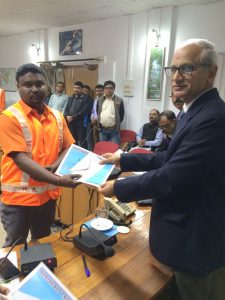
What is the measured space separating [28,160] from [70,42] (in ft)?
19.3

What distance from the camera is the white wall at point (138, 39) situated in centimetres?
454

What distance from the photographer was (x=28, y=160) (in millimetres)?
1451

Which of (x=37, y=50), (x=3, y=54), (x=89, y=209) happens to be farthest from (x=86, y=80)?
(x=89, y=209)

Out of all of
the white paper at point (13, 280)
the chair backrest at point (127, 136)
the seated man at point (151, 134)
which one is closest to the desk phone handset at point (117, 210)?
the white paper at point (13, 280)

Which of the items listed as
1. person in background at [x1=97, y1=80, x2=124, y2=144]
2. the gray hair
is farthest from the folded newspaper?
person in background at [x1=97, y1=80, x2=124, y2=144]

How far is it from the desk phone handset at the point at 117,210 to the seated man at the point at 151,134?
3072 mm

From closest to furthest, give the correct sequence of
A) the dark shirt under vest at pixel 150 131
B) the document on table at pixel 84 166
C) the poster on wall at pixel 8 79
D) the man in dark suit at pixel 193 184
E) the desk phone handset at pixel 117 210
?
the man in dark suit at pixel 193 184 → the document on table at pixel 84 166 → the desk phone handset at pixel 117 210 → the dark shirt under vest at pixel 150 131 → the poster on wall at pixel 8 79

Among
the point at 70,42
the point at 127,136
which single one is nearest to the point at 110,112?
the point at 127,136

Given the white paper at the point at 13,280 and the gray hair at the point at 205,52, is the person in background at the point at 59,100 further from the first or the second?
the gray hair at the point at 205,52

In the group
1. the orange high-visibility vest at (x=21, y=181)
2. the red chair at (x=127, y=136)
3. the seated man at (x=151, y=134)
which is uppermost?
the orange high-visibility vest at (x=21, y=181)

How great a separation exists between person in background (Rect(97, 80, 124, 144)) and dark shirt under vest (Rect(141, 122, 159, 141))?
0.63 metres

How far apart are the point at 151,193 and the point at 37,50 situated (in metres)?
7.35

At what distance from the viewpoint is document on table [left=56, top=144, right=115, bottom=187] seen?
1434mm

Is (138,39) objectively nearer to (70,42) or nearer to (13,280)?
(70,42)
